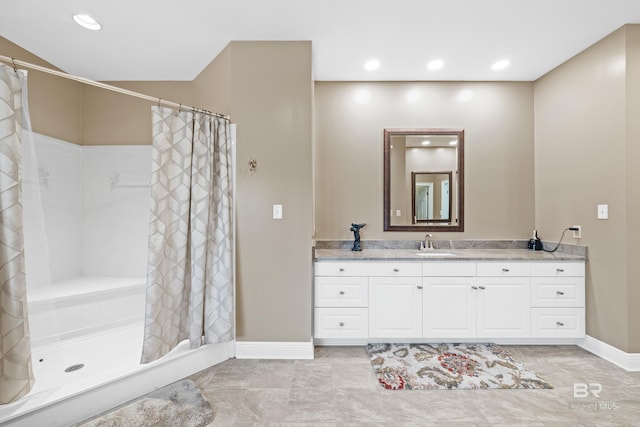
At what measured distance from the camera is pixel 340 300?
8.48 ft

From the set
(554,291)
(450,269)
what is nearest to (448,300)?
(450,269)

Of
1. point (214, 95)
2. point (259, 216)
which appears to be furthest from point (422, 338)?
point (214, 95)

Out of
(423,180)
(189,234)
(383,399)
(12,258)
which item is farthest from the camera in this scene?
(423,180)

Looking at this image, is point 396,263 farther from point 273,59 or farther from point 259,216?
point 273,59

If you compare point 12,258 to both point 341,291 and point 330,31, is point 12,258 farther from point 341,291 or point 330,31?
point 330,31

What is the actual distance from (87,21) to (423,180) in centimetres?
326

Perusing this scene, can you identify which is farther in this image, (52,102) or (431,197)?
(431,197)

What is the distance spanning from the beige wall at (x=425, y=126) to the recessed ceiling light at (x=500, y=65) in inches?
10.2

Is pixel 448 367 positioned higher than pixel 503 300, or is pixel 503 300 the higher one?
pixel 503 300

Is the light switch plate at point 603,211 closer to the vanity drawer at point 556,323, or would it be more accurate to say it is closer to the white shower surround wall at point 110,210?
the vanity drawer at point 556,323

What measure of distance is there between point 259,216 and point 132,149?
1741 millimetres

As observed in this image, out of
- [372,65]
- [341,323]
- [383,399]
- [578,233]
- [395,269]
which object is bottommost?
[383,399]

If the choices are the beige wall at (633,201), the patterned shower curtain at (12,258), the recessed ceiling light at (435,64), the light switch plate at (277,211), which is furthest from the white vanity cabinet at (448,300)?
the patterned shower curtain at (12,258)

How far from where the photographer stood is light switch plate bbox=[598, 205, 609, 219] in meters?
2.40
